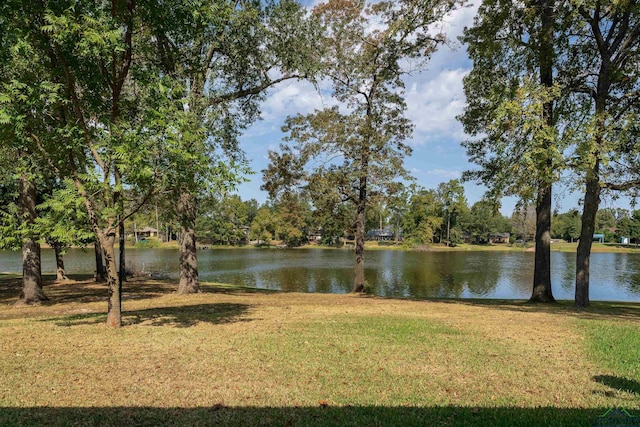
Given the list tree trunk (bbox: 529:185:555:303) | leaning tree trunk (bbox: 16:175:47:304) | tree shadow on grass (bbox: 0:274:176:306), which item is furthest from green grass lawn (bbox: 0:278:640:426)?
tree trunk (bbox: 529:185:555:303)

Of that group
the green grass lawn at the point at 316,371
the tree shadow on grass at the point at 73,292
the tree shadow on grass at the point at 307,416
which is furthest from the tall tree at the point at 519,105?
the tree shadow on grass at the point at 73,292

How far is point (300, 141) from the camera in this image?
17625 mm

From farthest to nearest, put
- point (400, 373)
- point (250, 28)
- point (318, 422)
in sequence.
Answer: point (250, 28), point (400, 373), point (318, 422)

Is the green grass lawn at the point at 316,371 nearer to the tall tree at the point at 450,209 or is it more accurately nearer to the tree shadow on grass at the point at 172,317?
the tree shadow on grass at the point at 172,317

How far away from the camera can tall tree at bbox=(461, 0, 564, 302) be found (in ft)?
34.6

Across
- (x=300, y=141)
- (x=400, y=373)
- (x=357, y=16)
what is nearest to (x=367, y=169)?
(x=300, y=141)

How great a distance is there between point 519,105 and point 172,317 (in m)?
10.1

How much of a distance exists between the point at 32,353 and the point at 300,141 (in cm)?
1311

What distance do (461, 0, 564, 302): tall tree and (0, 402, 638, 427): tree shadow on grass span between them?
763cm

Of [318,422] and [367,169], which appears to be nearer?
[318,422]

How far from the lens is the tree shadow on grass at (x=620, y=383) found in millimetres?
4587

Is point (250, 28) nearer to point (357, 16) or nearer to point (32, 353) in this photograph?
point (357, 16)

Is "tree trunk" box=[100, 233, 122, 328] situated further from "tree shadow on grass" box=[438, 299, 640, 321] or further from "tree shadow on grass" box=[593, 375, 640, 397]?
"tree shadow on grass" box=[438, 299, 640, 321]

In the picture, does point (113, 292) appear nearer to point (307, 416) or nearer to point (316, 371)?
point (316, 371)
